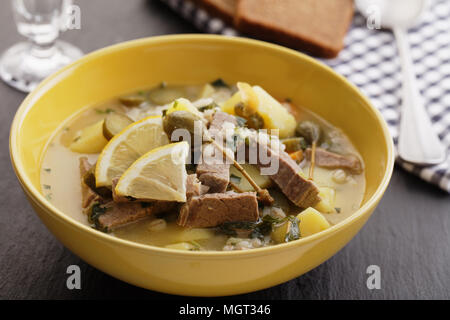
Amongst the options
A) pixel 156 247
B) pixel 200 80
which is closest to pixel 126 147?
Result: pixel 156 247

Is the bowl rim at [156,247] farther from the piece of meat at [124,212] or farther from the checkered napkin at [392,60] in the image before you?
the checkered napkin at [392,60]

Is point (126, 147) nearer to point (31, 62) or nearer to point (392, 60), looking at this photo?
point (31, 62)

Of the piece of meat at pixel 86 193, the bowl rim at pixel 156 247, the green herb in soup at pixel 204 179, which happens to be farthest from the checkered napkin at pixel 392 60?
the piece of meat at pixel 86 193

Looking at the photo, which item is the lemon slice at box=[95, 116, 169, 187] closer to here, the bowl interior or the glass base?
the bowl interior

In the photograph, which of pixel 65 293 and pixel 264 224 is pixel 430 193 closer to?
pixel 264 224

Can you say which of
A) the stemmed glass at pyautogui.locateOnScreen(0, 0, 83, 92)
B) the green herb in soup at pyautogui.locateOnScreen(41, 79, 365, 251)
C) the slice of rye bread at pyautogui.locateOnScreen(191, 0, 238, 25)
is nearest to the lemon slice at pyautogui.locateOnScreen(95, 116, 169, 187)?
the green herb in soup at pyautogui.locateOnScreen(41, 79, 365, 251)

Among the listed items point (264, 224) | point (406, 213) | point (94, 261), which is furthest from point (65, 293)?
point (406, 213)
